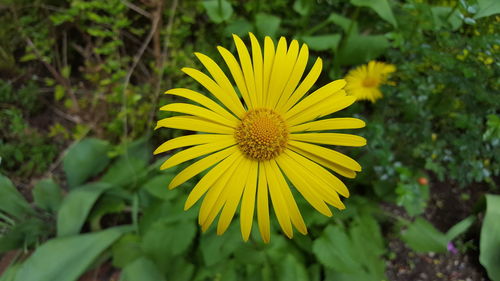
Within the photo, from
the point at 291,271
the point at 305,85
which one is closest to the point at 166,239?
the point at 291,271

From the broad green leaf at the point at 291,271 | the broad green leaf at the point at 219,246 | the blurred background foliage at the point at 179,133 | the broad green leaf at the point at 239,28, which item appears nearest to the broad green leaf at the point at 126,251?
the blurred background foliage at the point at 179,133

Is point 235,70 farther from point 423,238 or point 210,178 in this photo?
point 423,238

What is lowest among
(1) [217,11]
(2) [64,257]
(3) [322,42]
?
(2) [64,257]

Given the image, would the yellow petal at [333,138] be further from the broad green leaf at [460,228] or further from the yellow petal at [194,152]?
the broad green leaf at [460,228]

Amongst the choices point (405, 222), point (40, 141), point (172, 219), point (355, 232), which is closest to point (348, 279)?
point (355, 232)

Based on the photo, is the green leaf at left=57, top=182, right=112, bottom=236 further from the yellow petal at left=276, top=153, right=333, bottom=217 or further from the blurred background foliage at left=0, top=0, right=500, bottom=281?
the yellow petal at left=276, top=153, right=333, bottom=217

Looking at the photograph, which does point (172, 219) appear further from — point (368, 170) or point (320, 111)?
point (368, 170)
